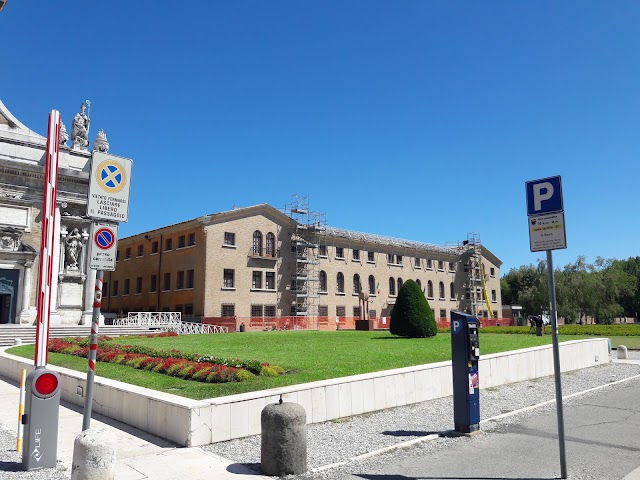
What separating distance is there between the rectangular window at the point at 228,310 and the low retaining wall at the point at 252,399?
29.0 metres

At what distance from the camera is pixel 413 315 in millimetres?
22750

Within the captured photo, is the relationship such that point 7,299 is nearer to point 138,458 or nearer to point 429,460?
point 138,458

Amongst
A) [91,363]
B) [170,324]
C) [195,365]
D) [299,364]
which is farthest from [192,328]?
[91,363]

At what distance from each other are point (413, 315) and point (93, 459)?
18257mm

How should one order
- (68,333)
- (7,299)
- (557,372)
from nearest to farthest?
(557,372) < (68,333) < (7,299)

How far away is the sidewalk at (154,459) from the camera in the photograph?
20.9ft

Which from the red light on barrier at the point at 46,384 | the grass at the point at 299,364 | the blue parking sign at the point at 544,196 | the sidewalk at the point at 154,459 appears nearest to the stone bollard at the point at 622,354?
the grass at the point at 299,364

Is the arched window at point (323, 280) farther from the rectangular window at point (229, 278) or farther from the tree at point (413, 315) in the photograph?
the tree at point (413, 315)

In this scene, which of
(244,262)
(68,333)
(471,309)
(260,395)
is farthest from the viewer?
(471,309)

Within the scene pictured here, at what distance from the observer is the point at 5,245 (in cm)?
3259

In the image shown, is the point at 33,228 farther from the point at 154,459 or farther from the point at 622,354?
the point at 622,354

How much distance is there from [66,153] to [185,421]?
113 feet

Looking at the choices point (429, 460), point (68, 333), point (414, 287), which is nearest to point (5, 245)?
point (68, 333)

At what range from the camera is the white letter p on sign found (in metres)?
6.42
